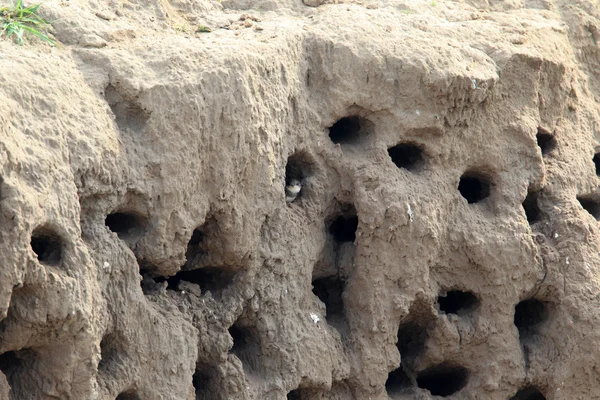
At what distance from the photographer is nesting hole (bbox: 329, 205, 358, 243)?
5.38m

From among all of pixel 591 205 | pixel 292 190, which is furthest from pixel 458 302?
pixel 292 190

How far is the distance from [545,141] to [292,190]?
1678 millimetres

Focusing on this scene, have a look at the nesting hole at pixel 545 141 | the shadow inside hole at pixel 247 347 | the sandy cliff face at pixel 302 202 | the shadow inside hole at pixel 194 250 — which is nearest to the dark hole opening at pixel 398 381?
the sandy cliff face at pixel 302 202

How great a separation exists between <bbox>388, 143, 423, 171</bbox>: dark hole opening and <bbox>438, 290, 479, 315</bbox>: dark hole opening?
27.0 inches

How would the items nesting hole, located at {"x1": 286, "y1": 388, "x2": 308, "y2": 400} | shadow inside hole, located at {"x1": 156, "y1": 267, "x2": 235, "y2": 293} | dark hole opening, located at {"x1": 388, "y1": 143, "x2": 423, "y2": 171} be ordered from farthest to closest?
dark hole opening, located at {"x1": 388, "y1": 143, "x2": 423, "y2": 171}
nesting hole, located at {"x1": 286, "y1": 388, "x2": 308, "y2": 400}
shadow inside hole, located at {"x1": 156, "y1": 267, "x2": 235, "y2": 293}

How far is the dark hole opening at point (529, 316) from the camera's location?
578 cm

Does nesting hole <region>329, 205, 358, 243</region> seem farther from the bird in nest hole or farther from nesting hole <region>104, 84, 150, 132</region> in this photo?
nesting hole <region>104, 84, 150, 132</region>

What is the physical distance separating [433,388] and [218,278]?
58.4 inches

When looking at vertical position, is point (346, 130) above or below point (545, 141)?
above

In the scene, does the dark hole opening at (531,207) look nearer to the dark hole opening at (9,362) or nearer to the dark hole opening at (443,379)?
the dark hole opening at (443,379)

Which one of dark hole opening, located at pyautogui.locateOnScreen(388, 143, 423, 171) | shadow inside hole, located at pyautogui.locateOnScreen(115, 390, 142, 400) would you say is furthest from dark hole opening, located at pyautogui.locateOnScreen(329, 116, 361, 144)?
shadow inside hole, located at pyautogui.locateOnScreen(115, 390, 142, 400)

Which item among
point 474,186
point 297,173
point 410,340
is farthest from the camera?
point 474,186

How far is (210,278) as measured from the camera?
4945mm

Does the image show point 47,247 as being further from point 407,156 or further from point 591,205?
point 591,205
